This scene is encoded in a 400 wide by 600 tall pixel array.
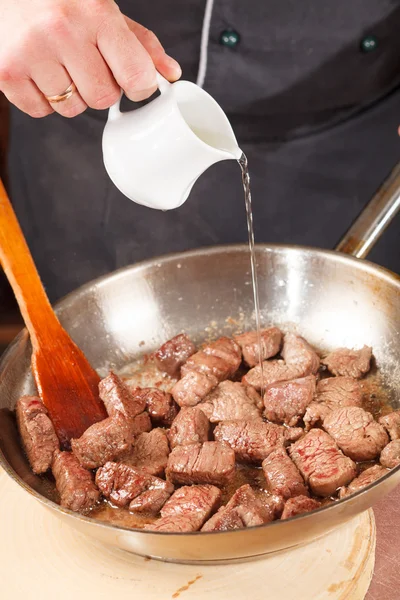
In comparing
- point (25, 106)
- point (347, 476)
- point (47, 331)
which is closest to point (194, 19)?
point (25, 106)

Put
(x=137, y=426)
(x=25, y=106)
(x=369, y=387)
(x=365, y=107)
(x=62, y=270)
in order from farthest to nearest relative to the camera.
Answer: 1. (x=62, y=270)
2. (x=365, y=107)
3. (x=369, y=387)
4. (x=137, y=426)
5. (x=25, y=106)

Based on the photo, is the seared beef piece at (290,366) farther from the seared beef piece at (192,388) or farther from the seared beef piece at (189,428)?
the seared beef piece at (189,428)

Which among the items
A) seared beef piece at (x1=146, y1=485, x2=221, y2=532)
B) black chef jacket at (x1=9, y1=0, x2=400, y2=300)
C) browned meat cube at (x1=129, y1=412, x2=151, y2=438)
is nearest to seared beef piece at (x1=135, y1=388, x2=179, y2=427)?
browned meat cube at (x1=129, y1=412, x2=151, y2=438)

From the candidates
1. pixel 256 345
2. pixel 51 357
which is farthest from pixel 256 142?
pixel 51 357

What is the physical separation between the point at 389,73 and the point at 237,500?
1823 millimetres

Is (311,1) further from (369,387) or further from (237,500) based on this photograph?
(237,500)

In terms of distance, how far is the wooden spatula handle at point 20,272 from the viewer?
6.74ft

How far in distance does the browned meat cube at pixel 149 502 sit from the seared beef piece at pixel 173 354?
1.83 feet

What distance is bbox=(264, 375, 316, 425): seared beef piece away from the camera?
6.39 ft

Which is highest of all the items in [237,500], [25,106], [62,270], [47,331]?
[25,106]

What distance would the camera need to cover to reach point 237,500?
1.60m

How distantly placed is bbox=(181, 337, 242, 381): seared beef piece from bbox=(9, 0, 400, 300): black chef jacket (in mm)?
926

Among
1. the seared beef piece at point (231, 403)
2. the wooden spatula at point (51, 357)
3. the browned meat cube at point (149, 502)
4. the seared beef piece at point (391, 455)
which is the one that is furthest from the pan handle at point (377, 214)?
the browned meat cube at point (149, 502)

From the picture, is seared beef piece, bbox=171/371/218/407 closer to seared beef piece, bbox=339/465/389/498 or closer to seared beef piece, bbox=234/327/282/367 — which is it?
seared beef piece, bbox=234/327/282/367
